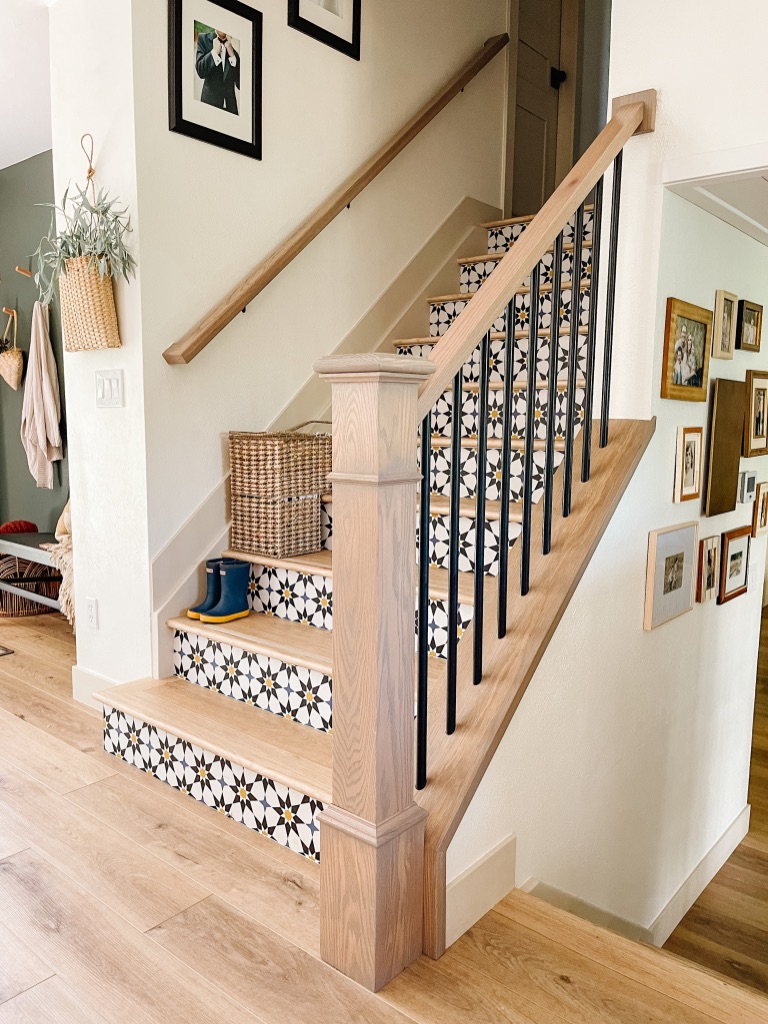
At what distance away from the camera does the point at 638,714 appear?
2404 mm

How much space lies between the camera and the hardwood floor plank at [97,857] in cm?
171

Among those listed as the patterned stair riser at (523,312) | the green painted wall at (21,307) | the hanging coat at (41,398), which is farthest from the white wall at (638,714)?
the green painted wall at (21,307)

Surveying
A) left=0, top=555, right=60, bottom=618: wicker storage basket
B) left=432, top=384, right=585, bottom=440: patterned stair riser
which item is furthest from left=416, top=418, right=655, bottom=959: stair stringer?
left=0, top=555, right=60, bottom=618: wicker storage basket

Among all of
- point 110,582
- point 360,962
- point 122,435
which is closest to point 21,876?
point 360,962

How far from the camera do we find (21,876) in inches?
70.8

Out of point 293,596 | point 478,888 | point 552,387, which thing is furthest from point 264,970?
point 552,387

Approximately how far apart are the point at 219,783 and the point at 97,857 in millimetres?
333

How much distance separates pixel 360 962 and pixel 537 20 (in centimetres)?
499

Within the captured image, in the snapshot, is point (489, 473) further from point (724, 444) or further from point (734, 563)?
point (734, 563)

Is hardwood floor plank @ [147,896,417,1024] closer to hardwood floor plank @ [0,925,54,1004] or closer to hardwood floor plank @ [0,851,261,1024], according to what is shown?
hardwood floor plank @ [0,851,261,1024]

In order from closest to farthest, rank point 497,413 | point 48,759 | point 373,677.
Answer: point 373,677 → point 48,759 → point 497,413

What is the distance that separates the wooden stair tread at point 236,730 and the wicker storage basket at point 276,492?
532 millimetres

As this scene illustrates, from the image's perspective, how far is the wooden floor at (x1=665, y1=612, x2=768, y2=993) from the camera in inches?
98.3

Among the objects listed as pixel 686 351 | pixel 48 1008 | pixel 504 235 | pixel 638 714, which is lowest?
pixel 48 1008
